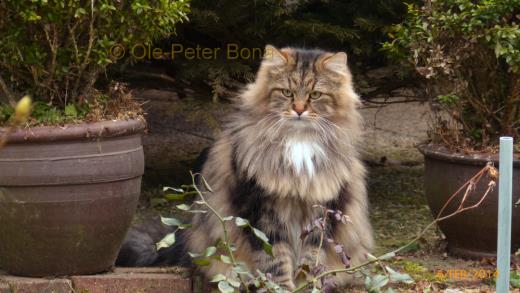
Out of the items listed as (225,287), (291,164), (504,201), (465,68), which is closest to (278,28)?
(465,68)

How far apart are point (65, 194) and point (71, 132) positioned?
0.86 feet

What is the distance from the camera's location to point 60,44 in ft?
10.6

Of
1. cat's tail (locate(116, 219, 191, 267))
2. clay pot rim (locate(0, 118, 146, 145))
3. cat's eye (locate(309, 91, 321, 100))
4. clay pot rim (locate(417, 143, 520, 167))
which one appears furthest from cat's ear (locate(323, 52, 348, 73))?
cat's tail (locate(116, 219, 191, 267))

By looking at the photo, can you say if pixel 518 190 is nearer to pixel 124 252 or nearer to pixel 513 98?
pixel 513 98

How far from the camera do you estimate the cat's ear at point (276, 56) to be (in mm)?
3297

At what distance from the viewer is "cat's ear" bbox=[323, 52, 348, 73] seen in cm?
330

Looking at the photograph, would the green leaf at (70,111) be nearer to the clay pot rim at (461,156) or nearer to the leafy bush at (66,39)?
the leafy bush at (66,39)

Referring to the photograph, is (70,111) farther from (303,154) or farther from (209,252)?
(303,154)

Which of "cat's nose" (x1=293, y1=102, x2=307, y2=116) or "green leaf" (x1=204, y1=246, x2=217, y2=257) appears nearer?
"green leaf" (x1=204, y1=246, x2=217, y2=257)

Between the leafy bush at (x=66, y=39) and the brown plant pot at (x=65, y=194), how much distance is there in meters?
0.21

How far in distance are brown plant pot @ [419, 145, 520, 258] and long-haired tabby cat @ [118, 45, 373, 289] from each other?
1.93 feet

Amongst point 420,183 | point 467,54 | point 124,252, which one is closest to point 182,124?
point 420,183

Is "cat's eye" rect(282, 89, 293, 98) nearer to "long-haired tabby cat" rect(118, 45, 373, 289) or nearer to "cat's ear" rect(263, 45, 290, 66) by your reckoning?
"long-haired tabby cat" rect(118, 45, 373, 289)

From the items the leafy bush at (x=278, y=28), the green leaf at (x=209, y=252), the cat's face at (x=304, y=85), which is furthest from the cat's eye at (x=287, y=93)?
the leafy bush at (x=278, y=28)
